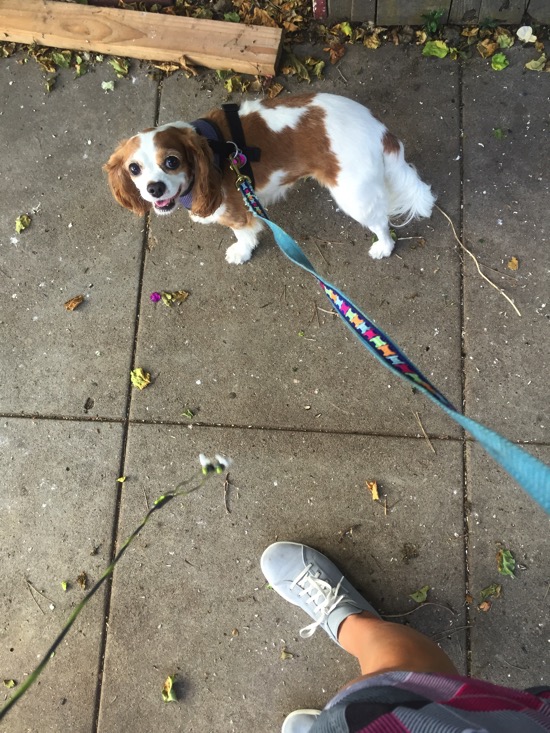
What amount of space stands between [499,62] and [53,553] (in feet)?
12.1

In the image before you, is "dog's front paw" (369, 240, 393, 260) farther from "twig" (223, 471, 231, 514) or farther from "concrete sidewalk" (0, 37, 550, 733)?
"twig" (223, 471, 231, 514)

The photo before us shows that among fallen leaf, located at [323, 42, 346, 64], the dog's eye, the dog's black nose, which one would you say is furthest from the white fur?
fallen leaf, located at [323, 42, 346, 64]

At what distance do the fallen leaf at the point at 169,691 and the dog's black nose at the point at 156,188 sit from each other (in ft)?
7.65

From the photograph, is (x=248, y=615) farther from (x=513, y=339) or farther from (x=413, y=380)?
(x=513, y=339)

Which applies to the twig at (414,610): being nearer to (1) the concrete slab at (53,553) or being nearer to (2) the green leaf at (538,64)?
(1) the concrete slab at (53,553)

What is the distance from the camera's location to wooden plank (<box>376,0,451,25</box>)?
3.05m

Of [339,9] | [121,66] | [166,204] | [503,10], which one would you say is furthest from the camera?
[121,66]

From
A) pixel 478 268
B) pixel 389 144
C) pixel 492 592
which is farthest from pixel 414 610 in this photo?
pixel 389 144

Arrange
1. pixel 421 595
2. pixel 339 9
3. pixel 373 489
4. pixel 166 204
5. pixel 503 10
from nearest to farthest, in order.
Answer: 1. pixel 166 204
2. pixel 421 595
3. pixel 373 489
4. pixel 503 10
5. pixel 339 9

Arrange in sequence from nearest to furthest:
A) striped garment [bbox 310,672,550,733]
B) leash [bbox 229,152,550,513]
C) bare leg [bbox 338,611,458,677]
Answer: leash [bbox 229,152,550,513] < striped garment [bbox 310,672,550,733] < bare leg [bbox 338,611,458,677]

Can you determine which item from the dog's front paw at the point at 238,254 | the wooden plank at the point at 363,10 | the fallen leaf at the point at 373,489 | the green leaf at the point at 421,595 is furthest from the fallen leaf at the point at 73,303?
the green leaf at the point at 421,595

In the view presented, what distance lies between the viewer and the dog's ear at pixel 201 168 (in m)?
2.33

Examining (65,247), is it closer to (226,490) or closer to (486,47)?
(226,490)

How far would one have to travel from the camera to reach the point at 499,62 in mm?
3115
